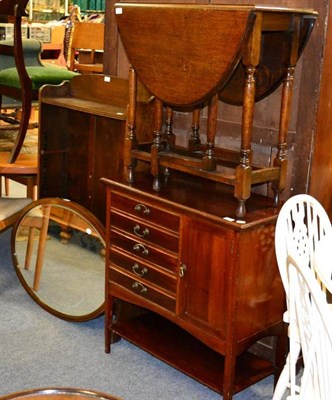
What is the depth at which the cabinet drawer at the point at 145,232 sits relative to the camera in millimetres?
2553

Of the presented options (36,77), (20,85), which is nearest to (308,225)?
(20,85)

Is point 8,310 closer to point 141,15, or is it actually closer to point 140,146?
point 140,146

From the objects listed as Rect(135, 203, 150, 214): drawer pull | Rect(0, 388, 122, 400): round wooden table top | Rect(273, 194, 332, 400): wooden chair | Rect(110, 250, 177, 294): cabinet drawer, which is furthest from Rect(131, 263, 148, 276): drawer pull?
Rect(0, 388, 122, 400): round wooden table top

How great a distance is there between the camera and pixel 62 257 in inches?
132

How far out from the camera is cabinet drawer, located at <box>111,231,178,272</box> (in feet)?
8.43

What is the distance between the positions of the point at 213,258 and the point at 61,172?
1444 mm

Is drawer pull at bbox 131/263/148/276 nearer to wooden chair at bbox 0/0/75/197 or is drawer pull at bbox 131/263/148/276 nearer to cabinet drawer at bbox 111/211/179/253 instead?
cabinet drawer at bbox 111/211/179/253

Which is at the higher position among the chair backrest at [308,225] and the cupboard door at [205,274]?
the chair backrest at [308,225]

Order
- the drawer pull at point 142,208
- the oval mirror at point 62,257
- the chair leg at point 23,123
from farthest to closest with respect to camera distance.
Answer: the chair leg at point 23,123 < the oval mirror at point 62,257 < the drawer pull at point 142,208

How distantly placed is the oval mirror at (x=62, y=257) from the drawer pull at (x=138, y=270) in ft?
1.33

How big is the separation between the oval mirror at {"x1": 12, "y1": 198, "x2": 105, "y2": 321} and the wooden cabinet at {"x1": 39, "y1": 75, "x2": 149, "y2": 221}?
0.64 feet

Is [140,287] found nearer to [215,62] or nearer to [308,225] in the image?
[308,225]

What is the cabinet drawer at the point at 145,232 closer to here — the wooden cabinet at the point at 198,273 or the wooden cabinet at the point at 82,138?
the wooden cabinet at the point at 198,273

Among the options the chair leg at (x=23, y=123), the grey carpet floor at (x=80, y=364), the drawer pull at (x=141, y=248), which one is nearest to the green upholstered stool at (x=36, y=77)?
the chair leg at (x=23, y=123)
